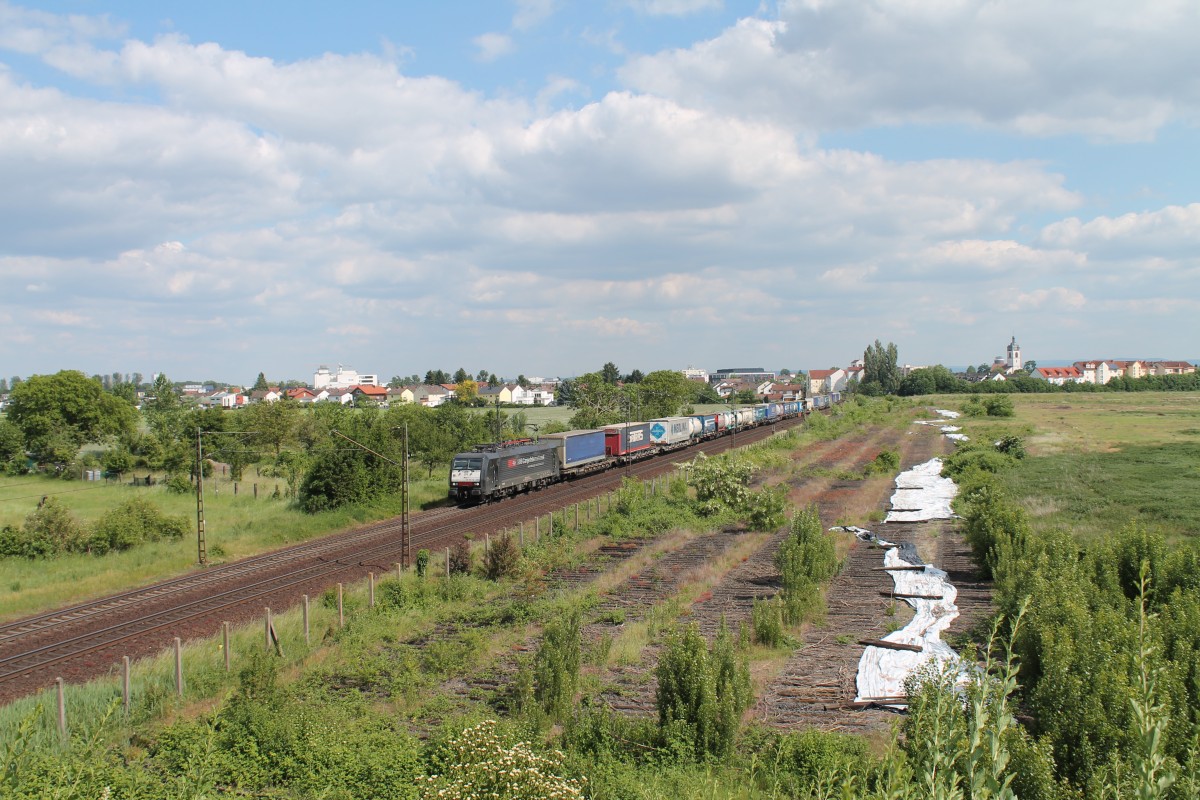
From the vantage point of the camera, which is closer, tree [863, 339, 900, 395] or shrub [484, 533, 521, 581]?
shrub [484, 533, 521, 581]

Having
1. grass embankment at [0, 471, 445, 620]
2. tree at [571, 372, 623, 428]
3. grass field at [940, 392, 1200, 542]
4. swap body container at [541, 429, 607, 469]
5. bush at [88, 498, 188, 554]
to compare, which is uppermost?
tree at [571, 372, 623, 428]

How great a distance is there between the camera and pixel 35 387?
229ft

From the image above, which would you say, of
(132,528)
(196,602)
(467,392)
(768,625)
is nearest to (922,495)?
(768,625)

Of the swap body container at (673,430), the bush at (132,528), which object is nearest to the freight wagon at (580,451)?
the swap body container at (673,430)

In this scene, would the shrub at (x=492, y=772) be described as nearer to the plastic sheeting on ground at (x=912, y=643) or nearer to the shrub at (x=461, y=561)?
the plastic sheeting on ground at (x=912, y=643)

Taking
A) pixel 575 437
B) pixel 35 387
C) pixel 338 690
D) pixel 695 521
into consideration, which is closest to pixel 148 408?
pixel 35 387

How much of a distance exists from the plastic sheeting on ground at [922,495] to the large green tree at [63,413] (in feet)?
219

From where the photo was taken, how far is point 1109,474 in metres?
43.5

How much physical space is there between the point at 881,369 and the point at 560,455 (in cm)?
15000

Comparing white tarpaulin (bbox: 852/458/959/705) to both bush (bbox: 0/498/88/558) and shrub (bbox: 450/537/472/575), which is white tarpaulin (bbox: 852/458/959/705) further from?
bush (bbox: 0/498/88/558)

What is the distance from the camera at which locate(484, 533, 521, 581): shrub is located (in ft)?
79.1

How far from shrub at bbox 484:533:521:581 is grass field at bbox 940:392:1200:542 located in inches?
757

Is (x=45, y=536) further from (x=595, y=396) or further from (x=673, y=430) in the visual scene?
(x=595, y=396)

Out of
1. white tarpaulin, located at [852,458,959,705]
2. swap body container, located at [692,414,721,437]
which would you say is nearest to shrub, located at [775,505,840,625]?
white tarpaulin, located at [852,458,959,705]
